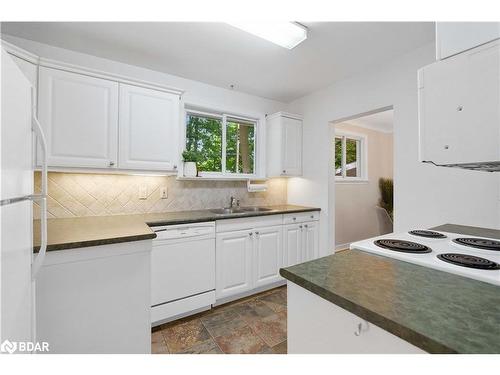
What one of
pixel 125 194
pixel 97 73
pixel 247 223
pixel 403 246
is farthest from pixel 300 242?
pixel 97 73

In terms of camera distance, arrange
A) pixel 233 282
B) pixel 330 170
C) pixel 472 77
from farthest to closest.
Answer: pixel 330 170 → pixel 233 282 → pixel 472 77

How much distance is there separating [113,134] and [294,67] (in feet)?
6.10

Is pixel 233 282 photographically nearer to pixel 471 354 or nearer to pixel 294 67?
pixel 471 354

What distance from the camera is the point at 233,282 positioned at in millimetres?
2348

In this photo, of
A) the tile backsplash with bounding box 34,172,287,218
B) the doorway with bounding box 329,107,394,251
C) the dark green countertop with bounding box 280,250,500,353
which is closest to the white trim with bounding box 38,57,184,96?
the tile backsplash with bounding box 34,172,287,218

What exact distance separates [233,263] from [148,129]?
1.53m

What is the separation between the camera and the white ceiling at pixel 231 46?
1763mm

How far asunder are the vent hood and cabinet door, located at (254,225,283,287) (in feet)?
6.25

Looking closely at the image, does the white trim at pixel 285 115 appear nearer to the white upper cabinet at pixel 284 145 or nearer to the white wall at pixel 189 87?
the white upper cabinet at pixel 284 145

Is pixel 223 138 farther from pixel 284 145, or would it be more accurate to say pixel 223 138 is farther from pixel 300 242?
pixel 300 242

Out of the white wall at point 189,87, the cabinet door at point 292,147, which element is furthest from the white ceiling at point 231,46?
the cabinet door at point 292,147

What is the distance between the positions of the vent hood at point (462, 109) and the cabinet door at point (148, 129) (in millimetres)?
1985

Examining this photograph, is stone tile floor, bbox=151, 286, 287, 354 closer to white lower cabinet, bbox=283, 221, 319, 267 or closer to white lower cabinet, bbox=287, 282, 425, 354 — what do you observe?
white lower cabinet, bbox=283, 221, 319, 267
